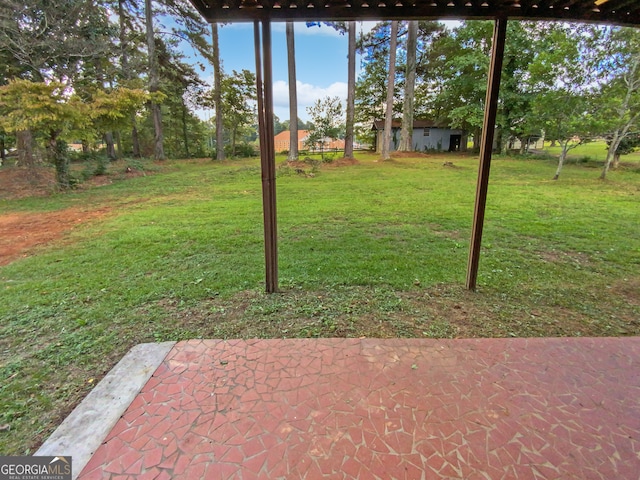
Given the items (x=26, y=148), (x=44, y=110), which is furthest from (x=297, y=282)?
(x=26, y=148)

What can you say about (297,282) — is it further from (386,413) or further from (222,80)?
(222,80)

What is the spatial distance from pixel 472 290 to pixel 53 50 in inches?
433

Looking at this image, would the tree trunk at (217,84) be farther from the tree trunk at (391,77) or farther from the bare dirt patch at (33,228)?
the bare dirt patch at (33,228)

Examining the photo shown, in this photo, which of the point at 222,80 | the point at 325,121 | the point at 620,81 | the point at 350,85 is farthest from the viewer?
the point at 222,80

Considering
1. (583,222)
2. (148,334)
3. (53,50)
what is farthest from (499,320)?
(53,50)

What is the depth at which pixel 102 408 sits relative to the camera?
176 centimetres

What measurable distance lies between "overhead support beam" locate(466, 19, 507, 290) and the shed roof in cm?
17

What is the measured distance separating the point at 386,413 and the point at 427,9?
9.58ft

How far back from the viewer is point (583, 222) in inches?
221

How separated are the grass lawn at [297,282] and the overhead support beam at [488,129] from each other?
1.28ft

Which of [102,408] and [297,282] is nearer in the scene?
[102,408]

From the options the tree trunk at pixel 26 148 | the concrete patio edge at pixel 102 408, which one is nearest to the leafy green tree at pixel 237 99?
the tree trunk at pixel 26 148

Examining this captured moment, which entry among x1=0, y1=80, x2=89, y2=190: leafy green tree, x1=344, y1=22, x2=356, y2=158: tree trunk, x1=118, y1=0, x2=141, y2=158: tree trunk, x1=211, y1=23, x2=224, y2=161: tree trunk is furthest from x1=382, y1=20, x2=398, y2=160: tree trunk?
x1=0, y1=80, x2=89, y2=190: leafy green tree

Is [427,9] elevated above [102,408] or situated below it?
above
